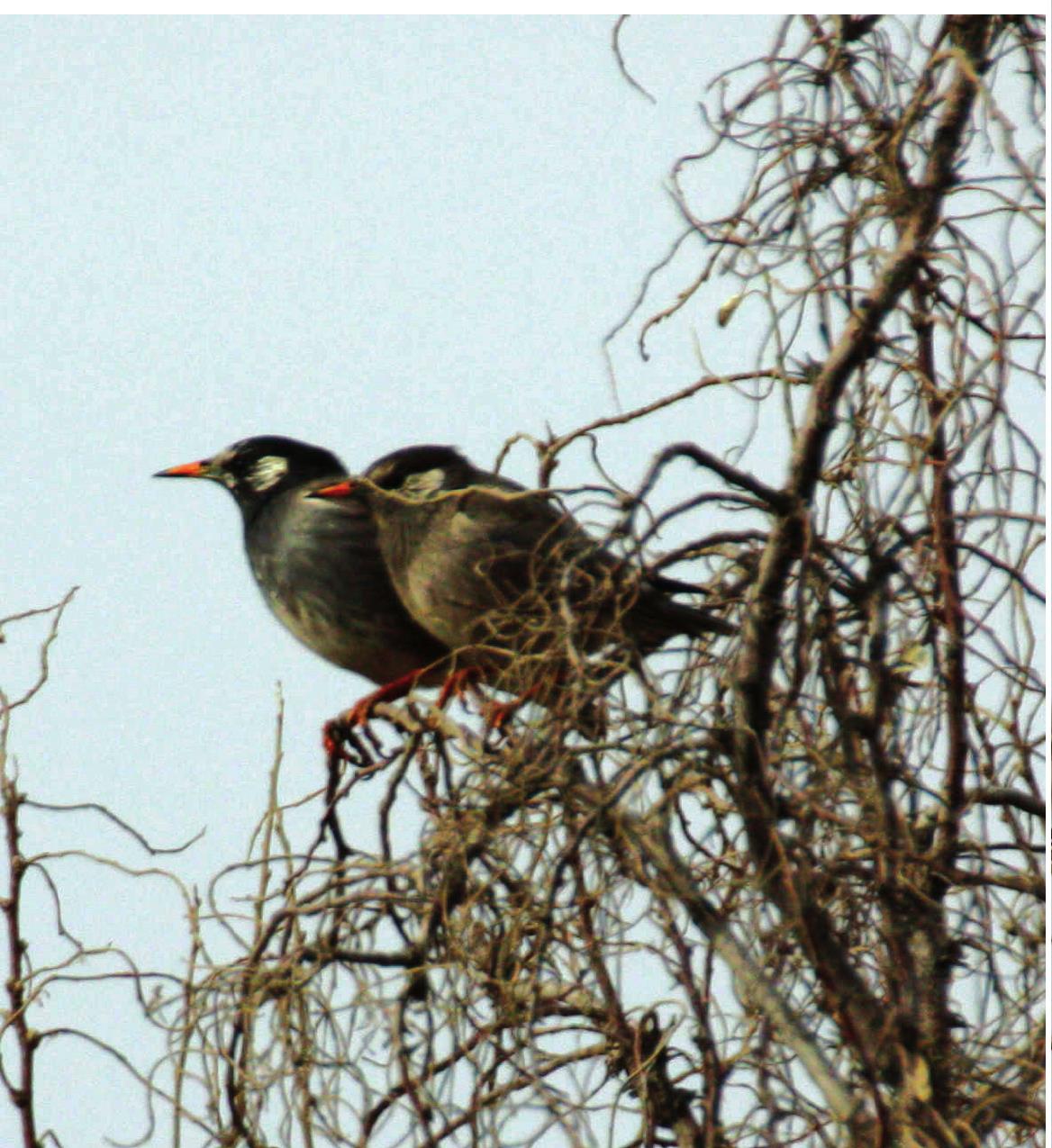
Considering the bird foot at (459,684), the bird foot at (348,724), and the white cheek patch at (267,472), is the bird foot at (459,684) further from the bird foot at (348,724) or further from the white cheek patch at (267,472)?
the white cheek patch at (267,472)

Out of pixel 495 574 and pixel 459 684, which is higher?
pixel 495 574

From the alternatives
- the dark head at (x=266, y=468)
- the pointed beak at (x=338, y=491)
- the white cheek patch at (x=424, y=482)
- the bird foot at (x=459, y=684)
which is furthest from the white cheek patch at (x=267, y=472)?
the bird foot at (x=459, y=684)

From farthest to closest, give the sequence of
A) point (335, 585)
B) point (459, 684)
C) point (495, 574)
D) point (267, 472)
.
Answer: point (267, 472) → point (335, 585) → point (495, 574) → point (459, 684)

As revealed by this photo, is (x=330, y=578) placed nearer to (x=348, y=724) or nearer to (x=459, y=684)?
(x=348, y=724)

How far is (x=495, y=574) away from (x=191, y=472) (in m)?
1.87

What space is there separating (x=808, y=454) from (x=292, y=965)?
4.73 ft

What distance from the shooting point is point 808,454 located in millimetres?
3531

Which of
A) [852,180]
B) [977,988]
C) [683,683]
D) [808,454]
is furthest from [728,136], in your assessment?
[977,988]

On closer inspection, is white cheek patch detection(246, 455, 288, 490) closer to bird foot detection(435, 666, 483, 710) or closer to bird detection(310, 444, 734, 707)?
bird detection(310, 444, 734, 707)

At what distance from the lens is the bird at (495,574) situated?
3750mm

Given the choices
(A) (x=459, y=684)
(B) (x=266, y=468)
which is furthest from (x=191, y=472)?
(A) (x=459, y=684)

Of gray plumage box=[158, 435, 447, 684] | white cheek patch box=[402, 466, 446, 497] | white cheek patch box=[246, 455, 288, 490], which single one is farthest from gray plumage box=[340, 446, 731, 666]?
white cheek patch box=[246, 455, 288, 490]

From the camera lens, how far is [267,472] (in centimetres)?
672

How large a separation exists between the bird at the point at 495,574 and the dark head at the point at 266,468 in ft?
0.66
